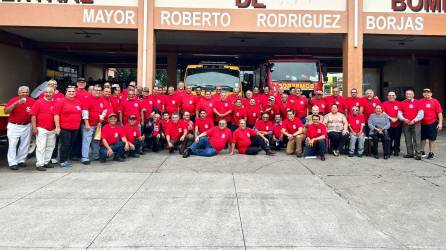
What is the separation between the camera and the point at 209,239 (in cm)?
412

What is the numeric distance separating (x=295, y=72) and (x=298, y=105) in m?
2.64

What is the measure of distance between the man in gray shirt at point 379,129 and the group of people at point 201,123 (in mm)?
25

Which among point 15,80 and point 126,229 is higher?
point 15,80

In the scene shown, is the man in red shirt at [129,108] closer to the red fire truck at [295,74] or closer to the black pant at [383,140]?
the red fire truck at [295,74]

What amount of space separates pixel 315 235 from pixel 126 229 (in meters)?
2.17

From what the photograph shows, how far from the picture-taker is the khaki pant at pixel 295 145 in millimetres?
9812

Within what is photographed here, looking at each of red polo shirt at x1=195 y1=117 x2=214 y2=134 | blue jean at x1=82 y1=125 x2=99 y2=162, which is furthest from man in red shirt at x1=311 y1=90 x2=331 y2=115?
blue jean at x1=82 y1=125 x2=99 y2=162

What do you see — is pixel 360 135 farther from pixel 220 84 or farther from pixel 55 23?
pixel 55 23

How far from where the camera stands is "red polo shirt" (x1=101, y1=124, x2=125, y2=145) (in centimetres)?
880

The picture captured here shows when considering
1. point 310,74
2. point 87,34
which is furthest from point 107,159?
point 87,34

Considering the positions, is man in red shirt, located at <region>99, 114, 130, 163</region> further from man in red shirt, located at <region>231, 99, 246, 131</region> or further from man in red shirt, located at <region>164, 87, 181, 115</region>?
man in red shirt, located at <region>231, 99, 246, 131</region>

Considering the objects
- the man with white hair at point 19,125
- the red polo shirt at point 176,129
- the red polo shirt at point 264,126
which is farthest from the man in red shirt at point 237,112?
the man with white hair at point 19,125

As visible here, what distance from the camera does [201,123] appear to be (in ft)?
33.4

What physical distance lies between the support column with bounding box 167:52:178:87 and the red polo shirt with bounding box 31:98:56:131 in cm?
1337
